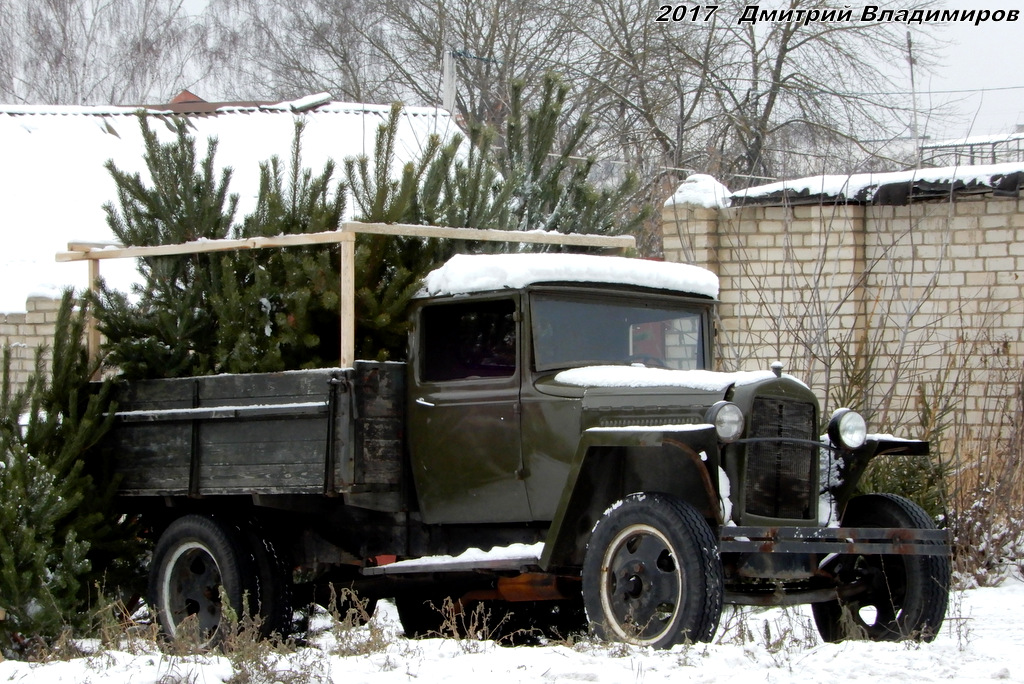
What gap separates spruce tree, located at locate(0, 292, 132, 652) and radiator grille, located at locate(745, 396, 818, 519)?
3.54 metres

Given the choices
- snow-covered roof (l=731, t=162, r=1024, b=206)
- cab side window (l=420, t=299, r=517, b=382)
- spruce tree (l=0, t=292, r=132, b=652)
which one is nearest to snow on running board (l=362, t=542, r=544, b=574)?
cab side window (l=420, t=299, r=517, b=382)

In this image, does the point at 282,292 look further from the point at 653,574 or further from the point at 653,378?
the point at 653,574

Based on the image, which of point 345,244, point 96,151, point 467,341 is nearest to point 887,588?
point 467,341

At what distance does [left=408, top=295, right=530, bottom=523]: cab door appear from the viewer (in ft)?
19.9

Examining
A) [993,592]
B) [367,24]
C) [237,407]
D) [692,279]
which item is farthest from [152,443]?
[367,24]

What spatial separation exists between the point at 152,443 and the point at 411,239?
181cm

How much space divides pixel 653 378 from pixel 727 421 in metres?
0.52

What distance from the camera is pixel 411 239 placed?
720 cm

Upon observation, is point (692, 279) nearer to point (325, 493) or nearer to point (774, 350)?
point (325, 493)

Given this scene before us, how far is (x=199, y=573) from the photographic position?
691 cm

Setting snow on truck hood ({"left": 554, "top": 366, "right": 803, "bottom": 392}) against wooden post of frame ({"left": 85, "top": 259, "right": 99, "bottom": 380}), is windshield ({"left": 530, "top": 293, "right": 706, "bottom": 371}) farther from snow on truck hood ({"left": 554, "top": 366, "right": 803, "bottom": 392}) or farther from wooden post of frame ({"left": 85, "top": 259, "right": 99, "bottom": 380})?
wooden post of frame ({"left": 85, "top": 259, "right": 99, "bottom": 380})

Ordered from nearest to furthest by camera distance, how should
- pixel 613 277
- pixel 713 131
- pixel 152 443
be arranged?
1. pixel 613 277
2. pixel 152 443
3. pixel 713 131

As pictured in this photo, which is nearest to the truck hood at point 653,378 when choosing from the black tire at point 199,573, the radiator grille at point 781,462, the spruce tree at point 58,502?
the radiator grille at point 781,462

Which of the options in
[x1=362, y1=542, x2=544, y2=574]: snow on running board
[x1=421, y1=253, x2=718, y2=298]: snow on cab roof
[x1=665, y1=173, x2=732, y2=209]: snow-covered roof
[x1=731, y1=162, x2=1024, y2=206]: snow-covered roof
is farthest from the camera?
[x1=665, y1=173, x2=732, y2=209]: snow-covered roof
